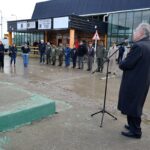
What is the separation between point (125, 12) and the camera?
1043 inches

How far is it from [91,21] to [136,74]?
21.9 meters

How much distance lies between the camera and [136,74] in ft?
13.5

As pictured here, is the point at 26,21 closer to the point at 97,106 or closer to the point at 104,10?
the point at 104,10

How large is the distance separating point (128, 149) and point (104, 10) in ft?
86.8

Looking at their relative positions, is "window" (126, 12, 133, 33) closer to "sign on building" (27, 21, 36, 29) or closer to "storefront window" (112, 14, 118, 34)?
"storefront window" (112, 14, 118, 34)

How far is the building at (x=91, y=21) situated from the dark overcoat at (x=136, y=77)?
1940 centimetres

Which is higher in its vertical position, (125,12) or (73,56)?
(125,12)

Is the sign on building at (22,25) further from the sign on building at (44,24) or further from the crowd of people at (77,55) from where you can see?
the crowd of people at (77,55)

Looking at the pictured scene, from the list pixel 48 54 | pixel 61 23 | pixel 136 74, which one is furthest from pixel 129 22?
pixel 136 74

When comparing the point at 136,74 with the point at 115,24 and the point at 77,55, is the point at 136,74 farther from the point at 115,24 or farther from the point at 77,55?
the point at 115,24

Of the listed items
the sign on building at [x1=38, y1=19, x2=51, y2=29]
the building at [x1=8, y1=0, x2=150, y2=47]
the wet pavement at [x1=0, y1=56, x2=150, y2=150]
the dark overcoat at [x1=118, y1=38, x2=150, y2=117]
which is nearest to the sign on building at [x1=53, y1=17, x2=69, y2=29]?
the building at [x1=8, y1=0, x2=150, y2=47]

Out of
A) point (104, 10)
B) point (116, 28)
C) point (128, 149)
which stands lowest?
point (128, 149)

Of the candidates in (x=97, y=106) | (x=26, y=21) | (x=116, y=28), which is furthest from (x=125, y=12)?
(x=97, y=106)

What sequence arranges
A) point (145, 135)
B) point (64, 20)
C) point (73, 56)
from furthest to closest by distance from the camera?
1. point (64, 20)
2. point (73, 56)
3. point (145, 135)
